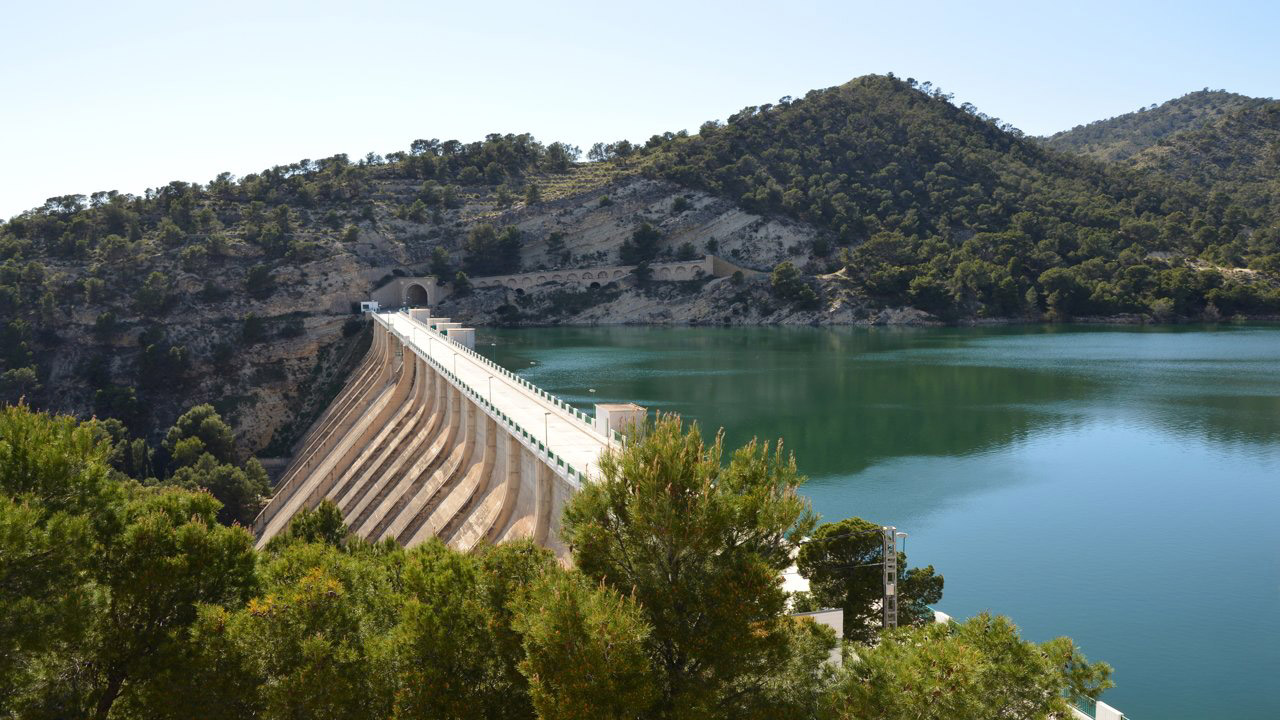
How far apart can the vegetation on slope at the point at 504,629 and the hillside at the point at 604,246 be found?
242 ft

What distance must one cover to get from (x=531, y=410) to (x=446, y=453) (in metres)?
6.79

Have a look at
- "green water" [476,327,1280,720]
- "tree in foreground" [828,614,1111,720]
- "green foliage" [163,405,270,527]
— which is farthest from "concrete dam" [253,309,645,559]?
"green water" [476,327,1280,720]

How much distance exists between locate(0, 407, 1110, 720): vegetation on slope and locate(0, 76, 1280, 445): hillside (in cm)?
7375

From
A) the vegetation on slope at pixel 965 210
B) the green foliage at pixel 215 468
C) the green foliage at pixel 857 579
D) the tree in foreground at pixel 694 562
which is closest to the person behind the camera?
the tree in foreground at pixel 694 562

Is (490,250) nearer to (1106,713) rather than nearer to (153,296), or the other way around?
(153,296)

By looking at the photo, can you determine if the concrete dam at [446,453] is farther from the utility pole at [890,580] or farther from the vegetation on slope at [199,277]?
the vegetation on slope at [199,277]

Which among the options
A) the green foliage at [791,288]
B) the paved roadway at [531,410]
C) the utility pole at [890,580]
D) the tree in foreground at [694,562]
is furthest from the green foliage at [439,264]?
the tree in foreground at [694,562]

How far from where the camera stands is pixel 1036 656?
1209 cm

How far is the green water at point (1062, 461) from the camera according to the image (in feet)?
91.0

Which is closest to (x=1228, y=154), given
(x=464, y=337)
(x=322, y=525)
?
(x=464, y=337)

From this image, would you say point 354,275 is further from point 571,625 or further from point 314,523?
point 571,625

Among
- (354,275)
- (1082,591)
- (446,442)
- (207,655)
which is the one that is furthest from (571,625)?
(354,275)

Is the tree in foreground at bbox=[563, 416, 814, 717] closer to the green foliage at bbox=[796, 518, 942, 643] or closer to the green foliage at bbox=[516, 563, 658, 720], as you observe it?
the green foliage at bbox=[516, 563, 658, 720]

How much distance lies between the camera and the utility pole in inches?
770
